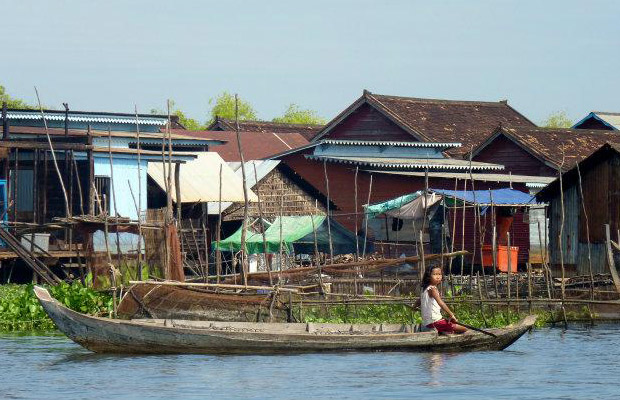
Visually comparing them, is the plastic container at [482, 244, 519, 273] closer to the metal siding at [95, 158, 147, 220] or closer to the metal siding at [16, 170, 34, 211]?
the metal siding at [95, 158, 147, 220]

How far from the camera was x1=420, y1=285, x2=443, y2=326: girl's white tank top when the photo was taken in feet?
51.5

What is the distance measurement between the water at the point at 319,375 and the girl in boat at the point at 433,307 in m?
0.36

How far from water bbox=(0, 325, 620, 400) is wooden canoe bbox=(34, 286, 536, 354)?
14 centimetres

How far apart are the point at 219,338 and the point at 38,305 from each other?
5.15 m

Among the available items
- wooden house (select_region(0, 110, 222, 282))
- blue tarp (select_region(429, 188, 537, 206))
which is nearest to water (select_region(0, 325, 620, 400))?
wooden house (select_region(0, 110, 222, 282))

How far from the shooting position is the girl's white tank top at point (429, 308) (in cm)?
1569

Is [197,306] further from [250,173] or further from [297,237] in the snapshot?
[250,173]

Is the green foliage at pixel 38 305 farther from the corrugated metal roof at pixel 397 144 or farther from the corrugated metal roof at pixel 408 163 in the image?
the corrugated metal roof at pixel 397 144

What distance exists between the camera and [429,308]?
15.8 metres

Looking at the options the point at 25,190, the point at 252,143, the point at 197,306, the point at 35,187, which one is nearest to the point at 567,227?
the point at 197,306

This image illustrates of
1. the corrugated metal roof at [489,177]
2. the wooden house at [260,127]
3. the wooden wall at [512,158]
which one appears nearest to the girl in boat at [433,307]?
the corrugated metal roof at [489,177]

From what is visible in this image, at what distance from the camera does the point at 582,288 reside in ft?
68.1

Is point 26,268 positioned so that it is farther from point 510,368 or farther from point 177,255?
point 510,368

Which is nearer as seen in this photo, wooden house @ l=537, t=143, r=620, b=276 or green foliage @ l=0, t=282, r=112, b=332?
green foliage @ l=0, t=282, r=112, b=332
